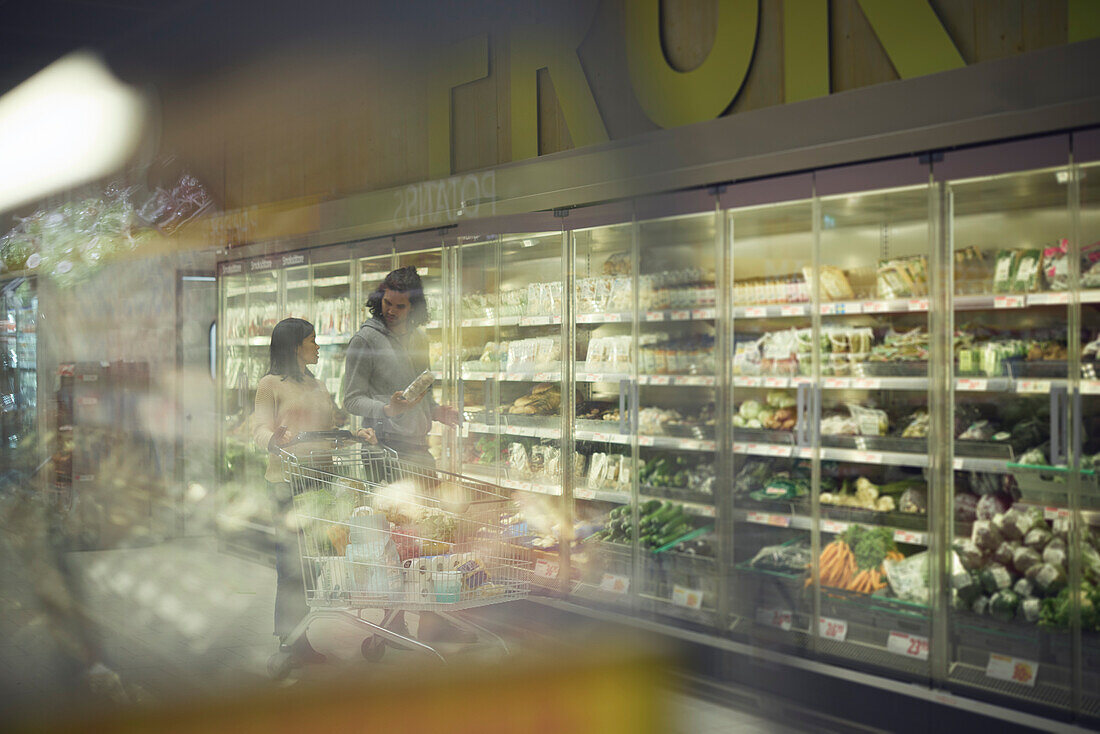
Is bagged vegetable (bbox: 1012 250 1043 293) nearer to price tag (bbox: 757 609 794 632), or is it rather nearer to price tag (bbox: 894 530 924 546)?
price tag (bbox: 894 530 924 546)

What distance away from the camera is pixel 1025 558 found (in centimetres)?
216

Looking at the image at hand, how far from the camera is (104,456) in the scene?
8.06 ft

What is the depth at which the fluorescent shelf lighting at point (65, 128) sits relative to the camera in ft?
5.90

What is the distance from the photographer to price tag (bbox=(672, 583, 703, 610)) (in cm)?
266

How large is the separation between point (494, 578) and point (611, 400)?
84cm

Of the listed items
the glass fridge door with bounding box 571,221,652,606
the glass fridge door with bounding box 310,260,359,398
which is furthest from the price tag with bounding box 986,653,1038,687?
the glass fridge door with bounding box 310,260,359,398

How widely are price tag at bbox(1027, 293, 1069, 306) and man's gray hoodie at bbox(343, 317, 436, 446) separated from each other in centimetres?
176

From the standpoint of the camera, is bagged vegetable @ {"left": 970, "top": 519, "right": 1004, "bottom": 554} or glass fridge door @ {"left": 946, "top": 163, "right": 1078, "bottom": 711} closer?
glass fridge door @ {"left": 946, "top": 163, "right": 1078, "bottom": 711}

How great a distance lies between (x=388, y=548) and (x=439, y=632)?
24.5 inches

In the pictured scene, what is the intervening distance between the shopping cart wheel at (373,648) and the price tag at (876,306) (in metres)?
1.73

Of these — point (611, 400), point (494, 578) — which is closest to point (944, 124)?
point (611, 400)

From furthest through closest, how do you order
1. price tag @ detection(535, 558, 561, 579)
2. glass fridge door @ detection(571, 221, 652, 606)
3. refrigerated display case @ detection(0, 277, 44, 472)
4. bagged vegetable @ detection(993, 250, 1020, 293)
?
price tag @ detection(535, 558, 561, 579) → glass fridge door @ detection(571, 221, 652, 606) → bagged vegetable @ detection(993, 250, 1020, 293) → refrigerated display case @ detection(0, 277, 44, 472)

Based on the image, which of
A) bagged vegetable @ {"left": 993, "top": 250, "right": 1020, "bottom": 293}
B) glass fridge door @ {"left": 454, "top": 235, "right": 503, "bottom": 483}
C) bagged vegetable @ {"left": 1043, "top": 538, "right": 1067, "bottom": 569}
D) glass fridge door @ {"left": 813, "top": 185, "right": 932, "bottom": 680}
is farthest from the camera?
glass fridge door @ {"left": 454, "top": 235, "right": 503, "bottom": 483}

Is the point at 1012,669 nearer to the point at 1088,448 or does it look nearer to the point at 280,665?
the point at 1088,448
